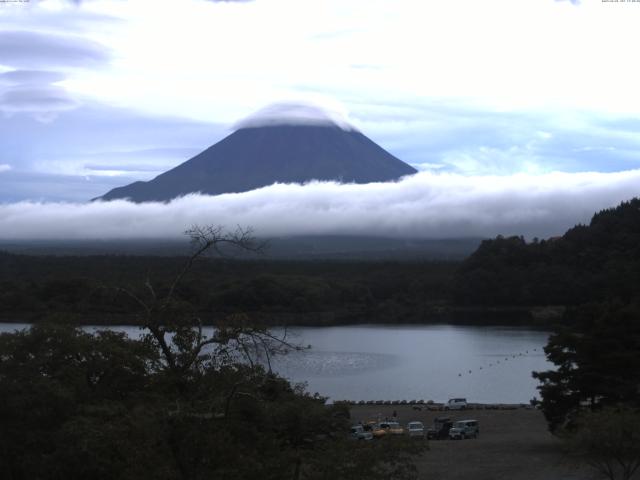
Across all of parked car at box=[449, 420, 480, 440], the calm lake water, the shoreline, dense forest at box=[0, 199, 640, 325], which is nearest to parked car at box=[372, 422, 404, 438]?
parked car at box=[449, 420, 480, 440]

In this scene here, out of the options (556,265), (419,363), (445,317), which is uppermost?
(556,265)

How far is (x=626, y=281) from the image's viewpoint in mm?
46156

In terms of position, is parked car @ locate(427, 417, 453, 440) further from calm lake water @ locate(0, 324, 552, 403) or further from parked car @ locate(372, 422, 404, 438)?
calm lake water @ locate(0, 324, 552, 403)

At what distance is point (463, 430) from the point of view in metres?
19.1

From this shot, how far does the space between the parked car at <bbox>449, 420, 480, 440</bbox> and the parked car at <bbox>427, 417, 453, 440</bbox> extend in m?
0.14

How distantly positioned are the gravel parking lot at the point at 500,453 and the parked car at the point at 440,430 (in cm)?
67

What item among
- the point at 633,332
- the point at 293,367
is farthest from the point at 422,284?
the point at 633,332

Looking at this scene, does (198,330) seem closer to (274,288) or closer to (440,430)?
(440,430)

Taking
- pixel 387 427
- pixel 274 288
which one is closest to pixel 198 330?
pixel 387 427

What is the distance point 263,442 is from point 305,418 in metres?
4.05

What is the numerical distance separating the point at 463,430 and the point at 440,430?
1.74 feet

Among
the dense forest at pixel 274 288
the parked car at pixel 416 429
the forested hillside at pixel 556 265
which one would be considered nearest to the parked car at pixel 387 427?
the parked car at pixel 416 429

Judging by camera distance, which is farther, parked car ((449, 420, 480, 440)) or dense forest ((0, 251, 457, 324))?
dense forest ((0, 251, 457, 324))

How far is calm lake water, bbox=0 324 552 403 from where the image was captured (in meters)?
28.2
